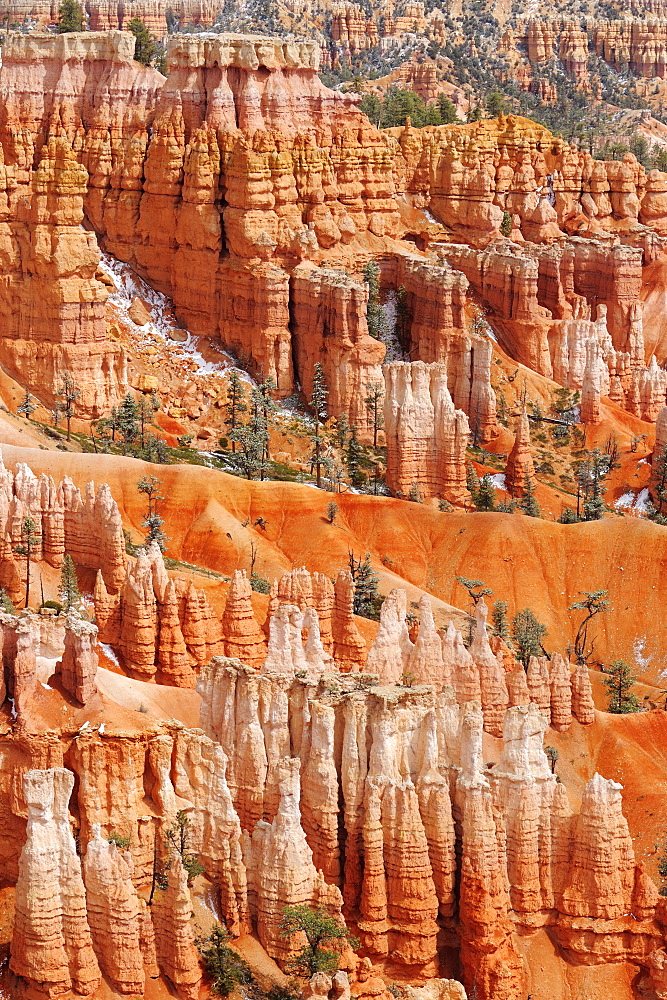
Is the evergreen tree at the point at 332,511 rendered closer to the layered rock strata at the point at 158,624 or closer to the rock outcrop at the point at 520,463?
the rock outcrop at the point at 520,463

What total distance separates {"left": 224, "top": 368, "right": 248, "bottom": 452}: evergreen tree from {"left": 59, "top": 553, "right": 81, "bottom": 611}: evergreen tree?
3052 centimetres

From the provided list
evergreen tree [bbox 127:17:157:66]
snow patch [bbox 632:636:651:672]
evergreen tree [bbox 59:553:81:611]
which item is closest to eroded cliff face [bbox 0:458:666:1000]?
evergreen tree [bbox 59:553:81:611]

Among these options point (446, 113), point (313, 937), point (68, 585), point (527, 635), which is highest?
point (446, 113)

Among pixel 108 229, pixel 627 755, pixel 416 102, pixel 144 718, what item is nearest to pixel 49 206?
pixel 108 229

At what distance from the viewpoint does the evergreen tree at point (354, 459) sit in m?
101

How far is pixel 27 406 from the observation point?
320ft

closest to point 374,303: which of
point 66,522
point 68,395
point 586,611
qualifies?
point 68,395

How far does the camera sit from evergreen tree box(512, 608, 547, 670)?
83.2 meters

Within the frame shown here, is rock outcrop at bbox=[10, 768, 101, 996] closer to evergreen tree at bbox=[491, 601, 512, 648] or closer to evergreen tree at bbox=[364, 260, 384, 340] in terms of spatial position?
evergreen tree at bbox=[491, 601, 512, 648]

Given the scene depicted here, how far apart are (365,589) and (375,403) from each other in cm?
1992

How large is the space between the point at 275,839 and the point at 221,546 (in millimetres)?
30725

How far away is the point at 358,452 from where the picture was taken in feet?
338

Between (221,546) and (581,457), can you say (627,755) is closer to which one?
(221,546)

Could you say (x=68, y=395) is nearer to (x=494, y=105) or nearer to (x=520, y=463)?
(x=520, y=463)
